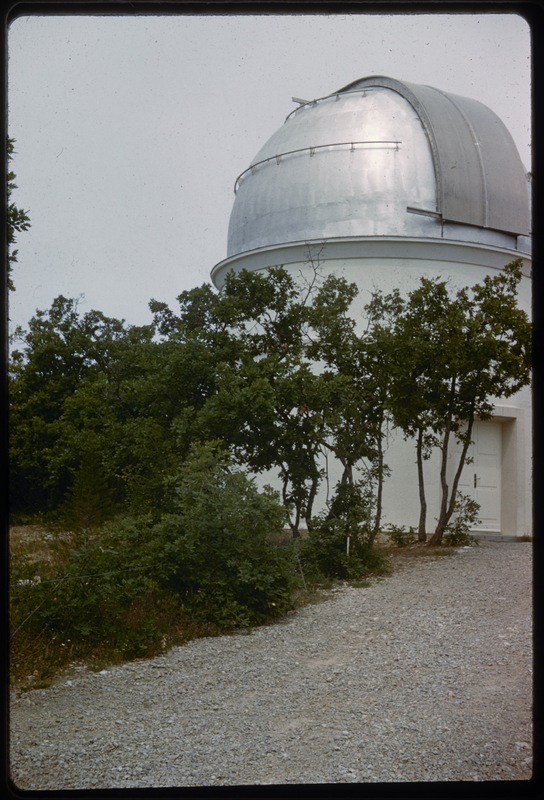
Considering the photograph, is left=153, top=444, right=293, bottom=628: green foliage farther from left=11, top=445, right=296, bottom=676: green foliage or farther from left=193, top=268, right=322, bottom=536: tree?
left=193, top=268, right=322, bottom=536: tree

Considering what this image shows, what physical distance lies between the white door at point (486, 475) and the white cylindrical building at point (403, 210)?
0.02 m

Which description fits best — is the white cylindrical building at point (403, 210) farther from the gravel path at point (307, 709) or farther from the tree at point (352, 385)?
the gravel path at point (307, 709)

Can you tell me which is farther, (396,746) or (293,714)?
(293,714)

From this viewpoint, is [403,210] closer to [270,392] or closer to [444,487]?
[444,487]

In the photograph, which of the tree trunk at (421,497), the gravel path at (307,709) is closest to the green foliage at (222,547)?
the gravel path at (307,709)

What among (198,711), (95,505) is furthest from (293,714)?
(95,505)

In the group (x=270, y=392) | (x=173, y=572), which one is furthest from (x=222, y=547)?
(x=270, y=392)

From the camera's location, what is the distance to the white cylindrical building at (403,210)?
9.31m

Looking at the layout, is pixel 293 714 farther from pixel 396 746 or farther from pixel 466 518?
pixel 466 518

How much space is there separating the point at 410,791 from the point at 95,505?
3727 mm

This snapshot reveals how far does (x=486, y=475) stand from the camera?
9641mm

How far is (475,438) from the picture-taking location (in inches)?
382

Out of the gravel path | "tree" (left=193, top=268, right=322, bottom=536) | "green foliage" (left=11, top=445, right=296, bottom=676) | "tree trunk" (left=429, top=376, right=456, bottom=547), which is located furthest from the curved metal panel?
the gravel path

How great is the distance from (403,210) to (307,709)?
25.5 ft
